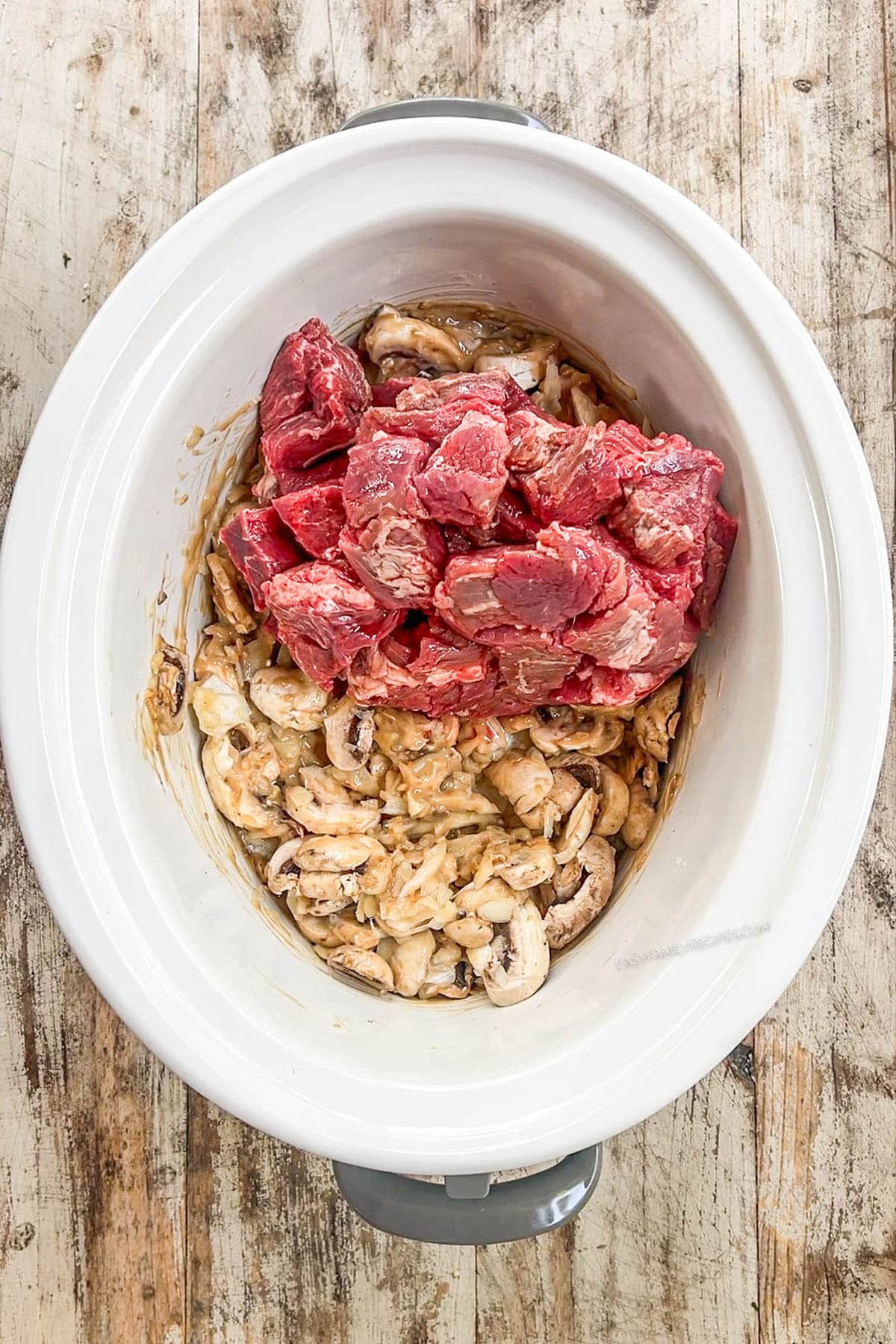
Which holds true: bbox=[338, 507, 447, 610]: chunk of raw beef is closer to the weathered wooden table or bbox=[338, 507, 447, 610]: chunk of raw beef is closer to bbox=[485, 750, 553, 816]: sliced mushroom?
bbox=[485, 750, 553, 816]: sliced mushroom

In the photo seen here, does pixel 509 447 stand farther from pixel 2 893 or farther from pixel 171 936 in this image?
pixel 2 893

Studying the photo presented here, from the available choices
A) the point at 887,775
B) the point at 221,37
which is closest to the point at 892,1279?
the point at 887,775

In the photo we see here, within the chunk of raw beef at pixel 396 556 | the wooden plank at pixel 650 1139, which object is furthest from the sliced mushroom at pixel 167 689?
the wooden plank at pixel 650 1139

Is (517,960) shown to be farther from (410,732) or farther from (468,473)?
(468,473)

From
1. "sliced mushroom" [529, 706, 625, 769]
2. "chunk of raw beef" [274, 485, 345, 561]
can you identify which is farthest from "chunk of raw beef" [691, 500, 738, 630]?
"chunk of raw beef" [274, 485, 345, 561]

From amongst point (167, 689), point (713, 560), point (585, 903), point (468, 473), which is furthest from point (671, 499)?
point (167, 689)

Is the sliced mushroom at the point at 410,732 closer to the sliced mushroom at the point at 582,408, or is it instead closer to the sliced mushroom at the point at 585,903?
the sliced mushroom at the point at 585,903
